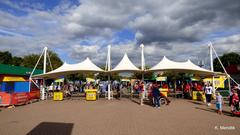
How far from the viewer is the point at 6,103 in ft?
50.5

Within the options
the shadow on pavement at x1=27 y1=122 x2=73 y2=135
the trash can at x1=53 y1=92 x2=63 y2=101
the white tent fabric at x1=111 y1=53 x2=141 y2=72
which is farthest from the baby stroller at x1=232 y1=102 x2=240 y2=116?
the trash can at x1=53 y1=92 x2=63 y2=101

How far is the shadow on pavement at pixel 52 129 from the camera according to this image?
7.38m

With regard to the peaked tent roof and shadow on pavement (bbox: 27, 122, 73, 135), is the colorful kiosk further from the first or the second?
shadow on pavement (bbox: 27, 122, 73, 135)

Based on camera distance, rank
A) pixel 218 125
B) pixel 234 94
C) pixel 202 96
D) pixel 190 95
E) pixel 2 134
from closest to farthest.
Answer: pixel 2 134 → pixel 218 125 → pixel 234 94 → pixel 202 96 → pixel 190 95

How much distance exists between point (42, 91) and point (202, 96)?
14.8 m

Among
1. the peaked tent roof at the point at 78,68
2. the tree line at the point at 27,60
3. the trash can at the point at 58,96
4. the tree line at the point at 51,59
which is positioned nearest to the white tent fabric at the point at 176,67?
the peaked tent roof at the point at 78,68

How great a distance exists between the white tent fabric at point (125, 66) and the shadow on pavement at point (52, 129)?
12621 mm

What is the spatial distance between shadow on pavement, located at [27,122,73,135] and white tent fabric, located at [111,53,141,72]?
41.4 ft

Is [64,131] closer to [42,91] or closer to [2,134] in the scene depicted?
[2,134]

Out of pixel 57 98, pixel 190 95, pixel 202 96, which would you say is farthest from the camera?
pixel 190 95

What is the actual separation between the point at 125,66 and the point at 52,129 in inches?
571

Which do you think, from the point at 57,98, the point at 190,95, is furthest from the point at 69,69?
the point at 190,95

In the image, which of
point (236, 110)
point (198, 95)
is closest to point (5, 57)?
point (198, 95)

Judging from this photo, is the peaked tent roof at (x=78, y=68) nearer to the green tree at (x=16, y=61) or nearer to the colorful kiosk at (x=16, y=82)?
the colorful kiosk at (x=16, y=82)
